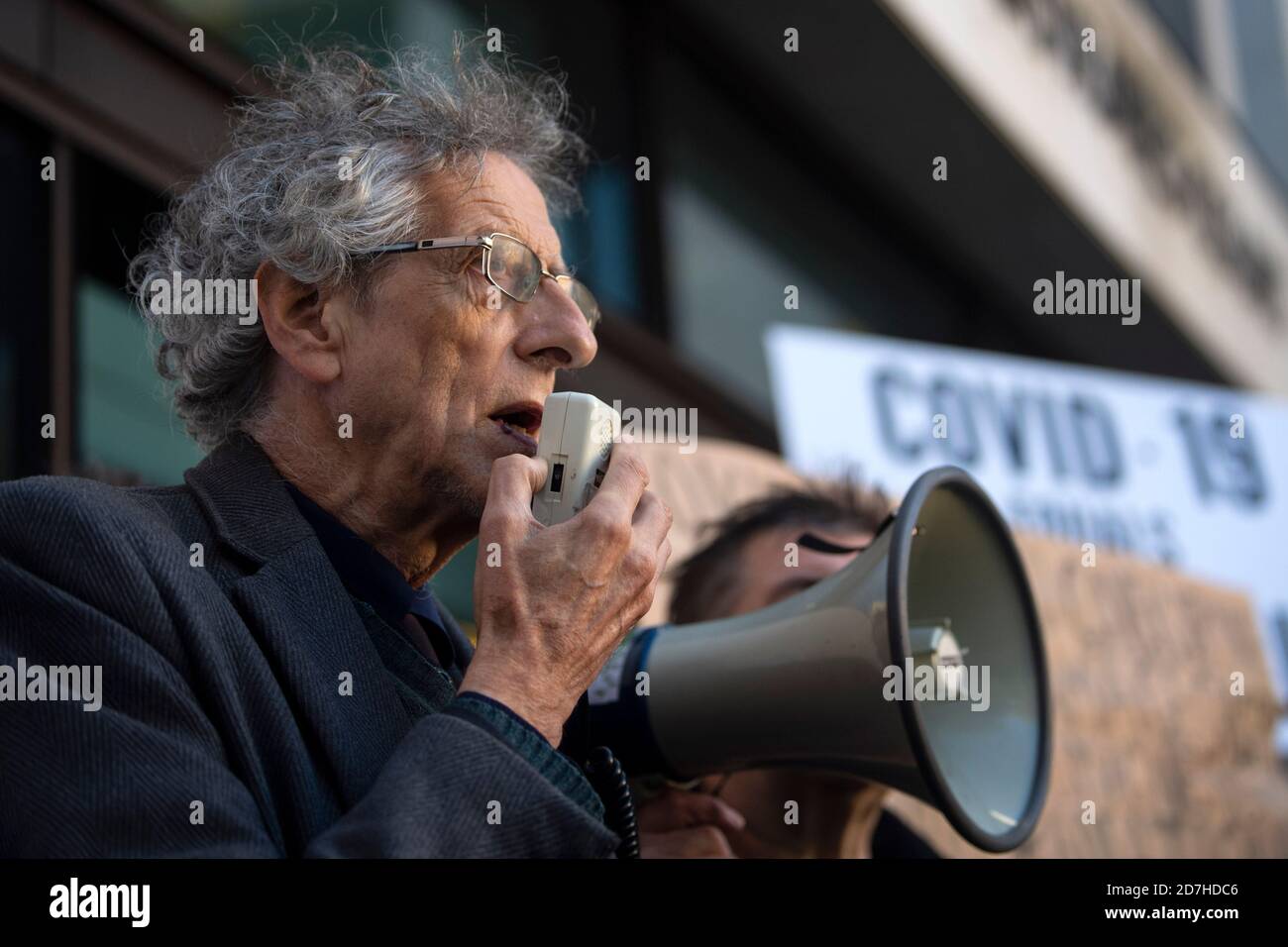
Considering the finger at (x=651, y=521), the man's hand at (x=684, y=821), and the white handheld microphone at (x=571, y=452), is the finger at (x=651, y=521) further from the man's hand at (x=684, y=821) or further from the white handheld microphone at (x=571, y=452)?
the man's hand at (x=684, y=821)

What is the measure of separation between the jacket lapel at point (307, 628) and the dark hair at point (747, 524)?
4.15 ft

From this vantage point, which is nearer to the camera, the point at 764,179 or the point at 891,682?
the point at 891,682

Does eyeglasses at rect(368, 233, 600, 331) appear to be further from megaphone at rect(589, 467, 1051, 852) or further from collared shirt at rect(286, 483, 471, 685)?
megaphone at rect(589, 467, 1051, 852)

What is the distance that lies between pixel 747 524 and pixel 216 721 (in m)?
1.68

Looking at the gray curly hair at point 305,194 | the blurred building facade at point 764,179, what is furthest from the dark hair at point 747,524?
the blurred building facade at point 764,179

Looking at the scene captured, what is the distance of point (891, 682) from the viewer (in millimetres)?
2248

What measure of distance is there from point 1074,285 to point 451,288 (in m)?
9.00

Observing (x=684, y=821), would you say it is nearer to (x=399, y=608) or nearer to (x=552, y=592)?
(x=399, y=608)

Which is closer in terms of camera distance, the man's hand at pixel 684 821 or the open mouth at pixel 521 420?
the open mouth at pixel 521 420

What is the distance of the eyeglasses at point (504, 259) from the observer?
2.18 meters

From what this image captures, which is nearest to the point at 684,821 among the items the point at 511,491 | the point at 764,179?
the point at 511,491

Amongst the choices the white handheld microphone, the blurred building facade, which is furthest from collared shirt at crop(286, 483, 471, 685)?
the blurred building facade

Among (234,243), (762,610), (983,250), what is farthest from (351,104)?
(983,250)

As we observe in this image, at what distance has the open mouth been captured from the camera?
214 cm
